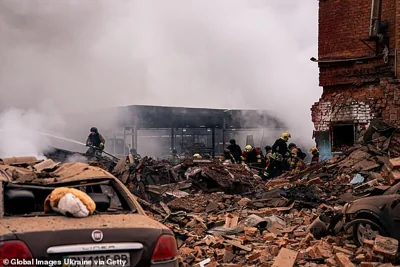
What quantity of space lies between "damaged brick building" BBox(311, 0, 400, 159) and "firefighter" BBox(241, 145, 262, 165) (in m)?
2.40

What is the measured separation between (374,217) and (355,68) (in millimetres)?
7936

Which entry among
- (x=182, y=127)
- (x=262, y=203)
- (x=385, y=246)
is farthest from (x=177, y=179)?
(x=182, y=127)

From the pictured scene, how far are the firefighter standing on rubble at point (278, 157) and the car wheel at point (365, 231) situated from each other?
7.92 metres

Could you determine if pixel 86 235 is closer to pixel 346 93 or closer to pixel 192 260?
pixel 192 260

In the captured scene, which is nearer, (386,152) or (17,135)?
(386,152)

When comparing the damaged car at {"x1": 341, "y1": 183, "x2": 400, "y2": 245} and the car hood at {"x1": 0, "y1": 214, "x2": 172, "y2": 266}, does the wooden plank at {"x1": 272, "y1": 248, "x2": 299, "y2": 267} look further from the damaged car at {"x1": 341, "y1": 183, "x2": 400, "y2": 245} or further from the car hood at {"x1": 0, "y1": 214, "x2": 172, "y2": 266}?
the car hood at {"x1": 0, "y1": 214, "x2": 172, "y2": 266}

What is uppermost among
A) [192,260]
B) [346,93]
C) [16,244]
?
[346,93]

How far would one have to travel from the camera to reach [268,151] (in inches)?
654

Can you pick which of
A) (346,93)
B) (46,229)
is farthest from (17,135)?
(46,229)

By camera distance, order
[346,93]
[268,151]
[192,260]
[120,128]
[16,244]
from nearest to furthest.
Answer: [16,244] → [192,260] → [346,93] → [268,151] → [120,128]

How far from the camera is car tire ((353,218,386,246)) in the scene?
6.79 meters

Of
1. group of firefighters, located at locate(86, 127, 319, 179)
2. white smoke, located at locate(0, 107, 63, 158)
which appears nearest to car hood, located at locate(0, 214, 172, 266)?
white smoke, located at locate(0, 107, 63, 158)

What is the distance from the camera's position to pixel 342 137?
1471 centimetres

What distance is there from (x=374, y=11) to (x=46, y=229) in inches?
468
